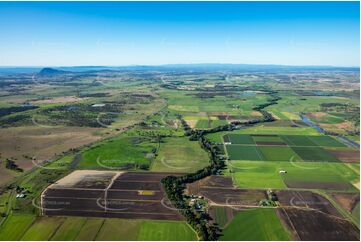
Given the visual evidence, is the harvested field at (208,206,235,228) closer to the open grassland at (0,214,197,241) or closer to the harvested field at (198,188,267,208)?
the harvested field at (198,188,267,208)

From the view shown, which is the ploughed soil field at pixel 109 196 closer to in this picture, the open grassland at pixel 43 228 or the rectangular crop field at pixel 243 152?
the open grassland at pixel 43 228

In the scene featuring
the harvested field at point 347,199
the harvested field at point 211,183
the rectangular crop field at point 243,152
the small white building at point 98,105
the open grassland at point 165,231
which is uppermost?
the open grassland at point 165,231

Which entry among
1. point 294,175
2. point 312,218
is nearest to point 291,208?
point 312,218

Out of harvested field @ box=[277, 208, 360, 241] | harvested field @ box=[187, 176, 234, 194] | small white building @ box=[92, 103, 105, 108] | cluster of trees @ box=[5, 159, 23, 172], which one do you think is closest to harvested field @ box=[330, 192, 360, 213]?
harvested field @ box=[277, 208, 360, 241]

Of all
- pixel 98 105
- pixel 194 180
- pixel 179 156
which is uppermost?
pixel 194 180

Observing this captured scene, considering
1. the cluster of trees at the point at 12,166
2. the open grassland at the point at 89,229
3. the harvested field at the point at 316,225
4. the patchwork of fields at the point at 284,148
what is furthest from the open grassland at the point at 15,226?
the patchwork of fields at the point at 284,148

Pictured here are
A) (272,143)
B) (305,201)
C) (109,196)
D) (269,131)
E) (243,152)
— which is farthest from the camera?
(269,131)

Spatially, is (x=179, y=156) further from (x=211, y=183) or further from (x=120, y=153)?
(x=211, y=183)
